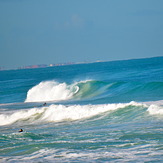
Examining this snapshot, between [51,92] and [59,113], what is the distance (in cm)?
2228

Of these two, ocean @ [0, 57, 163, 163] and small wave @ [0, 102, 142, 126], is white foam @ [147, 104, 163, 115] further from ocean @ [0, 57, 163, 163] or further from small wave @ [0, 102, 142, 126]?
small wave @ [0, 102, 142, 126]

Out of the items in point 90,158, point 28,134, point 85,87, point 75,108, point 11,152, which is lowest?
point 90,158

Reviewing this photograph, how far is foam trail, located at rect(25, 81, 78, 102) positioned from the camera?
153 feet

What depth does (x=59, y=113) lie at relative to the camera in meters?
27.0

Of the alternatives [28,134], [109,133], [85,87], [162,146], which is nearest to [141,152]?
[162,146]

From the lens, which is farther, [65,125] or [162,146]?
[65,125]

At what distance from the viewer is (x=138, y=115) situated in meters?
22.8

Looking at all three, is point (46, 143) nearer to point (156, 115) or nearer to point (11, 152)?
point (11, 152)

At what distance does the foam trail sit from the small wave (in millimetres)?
15511

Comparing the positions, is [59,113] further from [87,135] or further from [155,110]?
[87,135]

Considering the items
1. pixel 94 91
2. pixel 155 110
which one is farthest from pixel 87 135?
pixel 94 91

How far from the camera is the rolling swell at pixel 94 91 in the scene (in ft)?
126

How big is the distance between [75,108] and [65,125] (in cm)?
461

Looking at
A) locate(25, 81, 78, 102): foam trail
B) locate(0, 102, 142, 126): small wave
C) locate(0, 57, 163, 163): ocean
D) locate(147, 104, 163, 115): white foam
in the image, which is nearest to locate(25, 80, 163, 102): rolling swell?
locate(25, 81, 78, 102): foam trail
